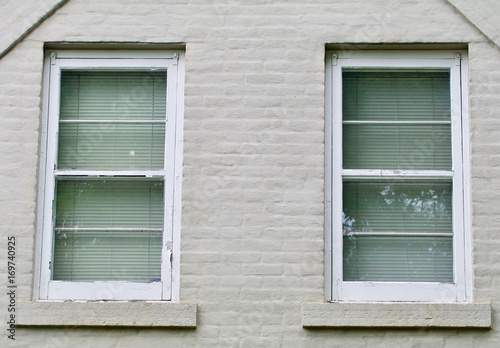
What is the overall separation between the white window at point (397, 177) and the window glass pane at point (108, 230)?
131 centimetres

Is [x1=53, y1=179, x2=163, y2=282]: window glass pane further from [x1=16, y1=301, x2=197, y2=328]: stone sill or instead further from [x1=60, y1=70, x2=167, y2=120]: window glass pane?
[x1=60, y1=70, x2=167, y2=120]: window glass pane

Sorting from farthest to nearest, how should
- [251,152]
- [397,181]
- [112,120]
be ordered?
[112,120]
[397,181]
[251,152]

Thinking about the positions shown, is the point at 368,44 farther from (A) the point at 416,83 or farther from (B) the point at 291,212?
(B) the point at 291,212

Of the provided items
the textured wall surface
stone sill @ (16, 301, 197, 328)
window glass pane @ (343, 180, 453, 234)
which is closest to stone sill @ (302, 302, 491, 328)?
the textured wall surface

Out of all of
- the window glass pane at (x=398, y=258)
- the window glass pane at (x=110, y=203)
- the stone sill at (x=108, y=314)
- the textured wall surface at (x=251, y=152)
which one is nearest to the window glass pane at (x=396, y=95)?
the textured wall surface at (x=251, y=152)

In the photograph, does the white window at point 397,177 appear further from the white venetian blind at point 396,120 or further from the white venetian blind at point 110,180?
the white venetian blind at point 110,180

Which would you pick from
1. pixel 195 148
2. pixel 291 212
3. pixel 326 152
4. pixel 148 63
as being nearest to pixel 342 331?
pixel 291 212

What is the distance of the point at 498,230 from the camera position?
16.8 feet

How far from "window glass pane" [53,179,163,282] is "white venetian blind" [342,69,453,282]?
1.43 m

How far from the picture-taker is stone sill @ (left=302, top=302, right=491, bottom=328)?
16.5 feet

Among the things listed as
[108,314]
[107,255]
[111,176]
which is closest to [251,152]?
[111,176]

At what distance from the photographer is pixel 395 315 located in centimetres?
504

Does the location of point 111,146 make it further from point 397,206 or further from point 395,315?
point 395,315

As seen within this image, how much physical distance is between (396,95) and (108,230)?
2402 mm
